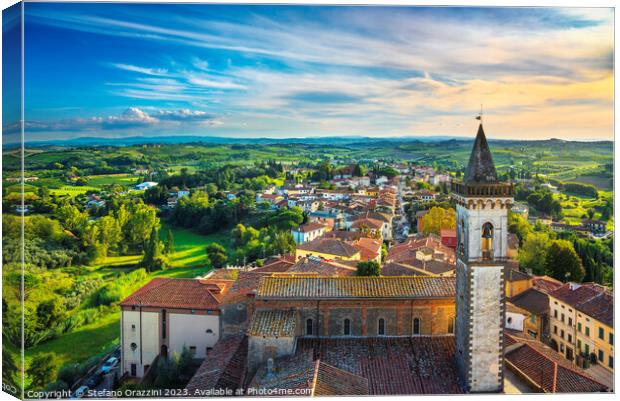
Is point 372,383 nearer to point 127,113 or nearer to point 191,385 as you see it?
point 191,385

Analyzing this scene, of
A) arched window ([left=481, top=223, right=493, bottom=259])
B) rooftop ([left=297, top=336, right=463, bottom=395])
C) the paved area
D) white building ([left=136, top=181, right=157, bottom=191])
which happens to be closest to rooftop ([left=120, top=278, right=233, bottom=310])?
rooftop ([left=297, top=336, right=463, bottom=395])

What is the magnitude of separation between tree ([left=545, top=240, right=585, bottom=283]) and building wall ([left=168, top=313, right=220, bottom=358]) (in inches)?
388

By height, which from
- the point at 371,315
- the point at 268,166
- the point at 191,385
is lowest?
the point at 191,385

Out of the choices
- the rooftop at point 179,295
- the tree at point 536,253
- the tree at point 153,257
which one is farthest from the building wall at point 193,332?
the tree at point 536,253

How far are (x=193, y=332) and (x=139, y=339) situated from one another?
3.08ft

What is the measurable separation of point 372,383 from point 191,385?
2101 millimetres

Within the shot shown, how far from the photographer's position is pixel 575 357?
358 inches

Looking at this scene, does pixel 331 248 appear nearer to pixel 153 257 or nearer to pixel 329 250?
pixel 329 250

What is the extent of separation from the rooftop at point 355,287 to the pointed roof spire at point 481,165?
1820 mm

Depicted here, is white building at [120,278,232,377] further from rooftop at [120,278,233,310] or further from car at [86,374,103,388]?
car at [86,374,103,388]

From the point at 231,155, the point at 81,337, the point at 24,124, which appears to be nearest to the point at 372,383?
the point at 24,124

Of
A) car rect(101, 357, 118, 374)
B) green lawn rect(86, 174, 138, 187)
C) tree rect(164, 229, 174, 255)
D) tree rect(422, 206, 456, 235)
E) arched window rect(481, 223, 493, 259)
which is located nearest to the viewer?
arched window rect(481, 223, 493, 259)

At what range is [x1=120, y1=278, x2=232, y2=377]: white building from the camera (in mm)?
8172

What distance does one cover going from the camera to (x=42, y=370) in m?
6.71
